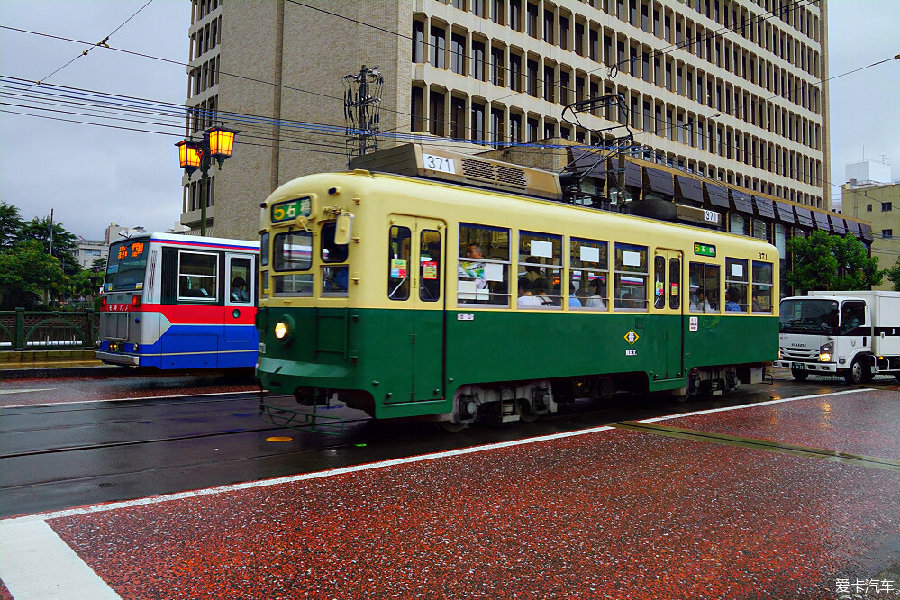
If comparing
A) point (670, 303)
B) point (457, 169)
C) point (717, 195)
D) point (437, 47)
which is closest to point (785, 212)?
point (717, 195)

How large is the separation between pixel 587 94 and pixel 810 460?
113ft

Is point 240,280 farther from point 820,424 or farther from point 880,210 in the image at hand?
point 880,210

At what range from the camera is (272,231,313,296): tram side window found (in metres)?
8.20

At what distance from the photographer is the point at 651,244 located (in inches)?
447

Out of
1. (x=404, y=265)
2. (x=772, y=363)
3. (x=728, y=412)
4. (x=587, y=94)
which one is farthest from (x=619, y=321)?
(x=587, y=94)

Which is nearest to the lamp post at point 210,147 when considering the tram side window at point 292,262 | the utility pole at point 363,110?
the utility pole at point 363,110

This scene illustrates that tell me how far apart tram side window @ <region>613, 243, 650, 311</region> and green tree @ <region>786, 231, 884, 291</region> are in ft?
112

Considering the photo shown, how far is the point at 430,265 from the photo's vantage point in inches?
324

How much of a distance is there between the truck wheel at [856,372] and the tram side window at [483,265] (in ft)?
43.4

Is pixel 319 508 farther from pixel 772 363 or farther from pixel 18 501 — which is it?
pixel 772 363

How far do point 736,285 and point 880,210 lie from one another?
8181 centimetres

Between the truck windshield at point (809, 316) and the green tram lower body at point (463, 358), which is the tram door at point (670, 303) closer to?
the green tram lower body at point (463, 358)

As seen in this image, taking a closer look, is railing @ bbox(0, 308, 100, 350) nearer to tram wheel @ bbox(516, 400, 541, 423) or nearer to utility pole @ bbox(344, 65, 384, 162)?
utility pole @ bbox(344, 65, 384, 162)

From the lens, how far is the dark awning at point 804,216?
48750 millimetres
